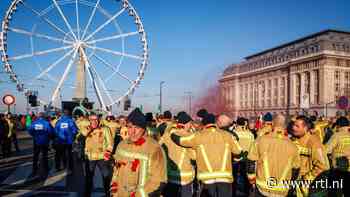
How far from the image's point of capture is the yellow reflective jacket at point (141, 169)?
14.0 ft

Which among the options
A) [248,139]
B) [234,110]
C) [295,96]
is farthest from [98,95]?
[234,110]

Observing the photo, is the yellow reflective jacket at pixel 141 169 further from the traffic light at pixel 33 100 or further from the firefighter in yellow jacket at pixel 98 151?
the traffic light at pixel 33 100

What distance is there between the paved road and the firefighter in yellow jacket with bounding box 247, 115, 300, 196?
470cm

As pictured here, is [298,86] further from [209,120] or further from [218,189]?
[218,189]

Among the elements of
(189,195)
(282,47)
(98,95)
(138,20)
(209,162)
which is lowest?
(189,195)

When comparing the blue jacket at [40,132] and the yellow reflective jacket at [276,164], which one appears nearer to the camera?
the yellow reflective jacket at [276,164]

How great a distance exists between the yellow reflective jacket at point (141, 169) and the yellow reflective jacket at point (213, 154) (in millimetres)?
1604

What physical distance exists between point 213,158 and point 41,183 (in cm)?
633

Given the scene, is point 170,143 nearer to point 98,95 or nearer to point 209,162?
point 209,162

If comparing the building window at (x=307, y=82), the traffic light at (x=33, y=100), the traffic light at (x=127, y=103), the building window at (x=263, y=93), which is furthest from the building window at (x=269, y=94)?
the traffic light at (x=33, y=100)

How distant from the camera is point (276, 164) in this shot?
5.50 metres

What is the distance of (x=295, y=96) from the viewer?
89.2 metres

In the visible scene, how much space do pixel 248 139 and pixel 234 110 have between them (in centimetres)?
Result: 11146

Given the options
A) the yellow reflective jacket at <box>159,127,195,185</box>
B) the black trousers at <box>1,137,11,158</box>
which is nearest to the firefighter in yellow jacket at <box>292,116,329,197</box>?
the yellow reflective jacket at <box>159,127,195,185</box>
